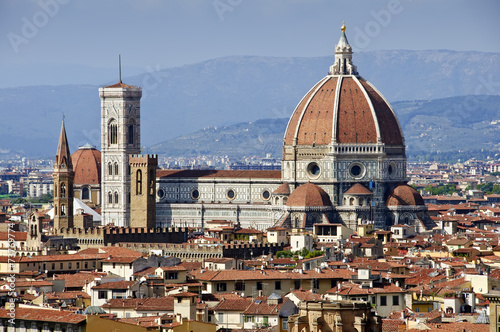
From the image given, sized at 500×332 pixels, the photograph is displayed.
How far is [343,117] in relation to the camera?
130m

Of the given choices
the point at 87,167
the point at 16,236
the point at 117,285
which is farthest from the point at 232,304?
the point at 87,167

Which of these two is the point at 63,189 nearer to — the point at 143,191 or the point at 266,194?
the point at 143,191

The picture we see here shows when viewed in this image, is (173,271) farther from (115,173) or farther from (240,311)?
(115,173)

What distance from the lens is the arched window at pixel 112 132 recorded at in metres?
138

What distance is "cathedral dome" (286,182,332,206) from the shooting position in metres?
124

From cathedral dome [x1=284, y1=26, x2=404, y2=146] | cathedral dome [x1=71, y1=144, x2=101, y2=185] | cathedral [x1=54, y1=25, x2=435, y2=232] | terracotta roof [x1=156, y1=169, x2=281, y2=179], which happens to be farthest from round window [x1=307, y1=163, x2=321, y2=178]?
cathedral dome [x1=71, y1=144, x2=101, y2=185]

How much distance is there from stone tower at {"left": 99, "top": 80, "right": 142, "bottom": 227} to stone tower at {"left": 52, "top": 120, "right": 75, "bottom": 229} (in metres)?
15.9

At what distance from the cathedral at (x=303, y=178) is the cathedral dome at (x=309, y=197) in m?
0.08

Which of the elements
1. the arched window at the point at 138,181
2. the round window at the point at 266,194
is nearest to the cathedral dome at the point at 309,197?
the round window at the point at 266,194

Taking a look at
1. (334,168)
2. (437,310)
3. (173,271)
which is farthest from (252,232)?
(437,310)

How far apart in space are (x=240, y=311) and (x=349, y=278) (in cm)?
1053

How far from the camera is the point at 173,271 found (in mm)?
66875

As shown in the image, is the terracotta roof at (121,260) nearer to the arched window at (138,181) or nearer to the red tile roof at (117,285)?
the red tile roof at (117,285)

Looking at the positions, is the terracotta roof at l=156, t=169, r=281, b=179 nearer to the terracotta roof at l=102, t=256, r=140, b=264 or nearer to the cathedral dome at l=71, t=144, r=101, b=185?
the cathedral dome at l=71, t=144, r=101, b=185
